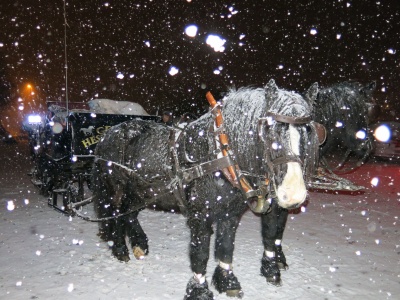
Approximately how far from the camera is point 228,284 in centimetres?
344

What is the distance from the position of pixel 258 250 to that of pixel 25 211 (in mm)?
4622

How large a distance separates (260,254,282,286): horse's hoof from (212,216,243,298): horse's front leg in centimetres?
44

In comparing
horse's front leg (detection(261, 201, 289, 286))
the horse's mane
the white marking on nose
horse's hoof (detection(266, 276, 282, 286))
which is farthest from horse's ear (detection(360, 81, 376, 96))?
horse's hoof (detection(266, 276, 282, 286))

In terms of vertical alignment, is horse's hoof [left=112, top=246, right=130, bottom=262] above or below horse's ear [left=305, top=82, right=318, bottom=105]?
below

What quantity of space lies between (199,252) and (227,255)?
47 centimetres

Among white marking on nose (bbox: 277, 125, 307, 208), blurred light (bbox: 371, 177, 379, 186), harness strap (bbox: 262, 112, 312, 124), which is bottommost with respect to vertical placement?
blurred light (bbox: 371, 177, 379, 186)

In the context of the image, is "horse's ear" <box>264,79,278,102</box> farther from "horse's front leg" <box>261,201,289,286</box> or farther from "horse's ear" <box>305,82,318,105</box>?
"horse's front leg" <box>261,201,289,286</box>

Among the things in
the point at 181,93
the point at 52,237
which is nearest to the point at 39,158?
the point at 52,237

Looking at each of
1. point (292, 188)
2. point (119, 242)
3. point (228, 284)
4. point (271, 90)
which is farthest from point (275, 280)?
point (271, 90)

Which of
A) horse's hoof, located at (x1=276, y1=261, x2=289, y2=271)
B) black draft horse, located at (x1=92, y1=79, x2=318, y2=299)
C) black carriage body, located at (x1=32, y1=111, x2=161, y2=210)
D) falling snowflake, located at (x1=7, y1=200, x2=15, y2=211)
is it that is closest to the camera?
black draft horse, located at (x1=92, y1=79, x2=318, y2=299)

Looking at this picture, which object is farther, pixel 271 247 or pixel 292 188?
pixel 271 247

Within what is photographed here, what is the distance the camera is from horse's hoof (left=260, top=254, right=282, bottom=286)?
12.1ft

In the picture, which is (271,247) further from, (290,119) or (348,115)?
(290,119)

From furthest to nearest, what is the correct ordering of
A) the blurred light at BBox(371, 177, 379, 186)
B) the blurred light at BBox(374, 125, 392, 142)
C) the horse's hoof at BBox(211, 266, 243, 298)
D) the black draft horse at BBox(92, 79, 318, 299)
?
the blurred light at BBox(374, 125, 392, 142)
the blurred light at BBox(371, 177, 379, 186)
the horse's hoof at BBox(211, 266, 243, 298)
the black draft horse at BBox(92, 79, 318, 299)
